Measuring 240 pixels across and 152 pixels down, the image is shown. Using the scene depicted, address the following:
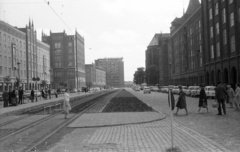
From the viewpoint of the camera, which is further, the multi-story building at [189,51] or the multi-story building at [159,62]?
the multi-story building at [159,62]

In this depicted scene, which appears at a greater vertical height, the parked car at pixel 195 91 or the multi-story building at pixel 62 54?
the multi-story building at pixel 62 54

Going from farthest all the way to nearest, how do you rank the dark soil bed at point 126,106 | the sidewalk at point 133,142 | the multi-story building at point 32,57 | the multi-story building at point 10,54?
the multi-story building at point 32,57 < the multi-story building at point 10,54 < the dark soil bed at point 126,106 < the sidewalk at point 133,142

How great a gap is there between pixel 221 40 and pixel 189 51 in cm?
2930

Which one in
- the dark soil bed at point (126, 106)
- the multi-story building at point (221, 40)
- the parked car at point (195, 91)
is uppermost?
the multi-story building at point (221, 40)

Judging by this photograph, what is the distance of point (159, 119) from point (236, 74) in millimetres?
34103

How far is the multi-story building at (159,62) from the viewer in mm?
129025

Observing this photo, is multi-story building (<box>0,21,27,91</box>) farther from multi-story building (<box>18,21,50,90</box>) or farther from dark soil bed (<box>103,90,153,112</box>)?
dark soil bed (<box>103,90,153,112</box>)

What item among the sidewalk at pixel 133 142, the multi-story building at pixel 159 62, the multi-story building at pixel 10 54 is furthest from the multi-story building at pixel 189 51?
the sidewalk at pixel 133 142

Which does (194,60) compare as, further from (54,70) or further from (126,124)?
(54,70)

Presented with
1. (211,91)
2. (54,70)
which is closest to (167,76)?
(54,70)

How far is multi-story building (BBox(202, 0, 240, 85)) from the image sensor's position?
4641 cm

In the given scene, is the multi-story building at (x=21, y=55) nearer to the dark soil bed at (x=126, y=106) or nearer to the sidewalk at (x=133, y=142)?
the dark soil bed at (x=126, y=106)

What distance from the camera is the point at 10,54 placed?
3024 inches

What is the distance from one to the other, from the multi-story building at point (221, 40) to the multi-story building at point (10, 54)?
36.2 m
